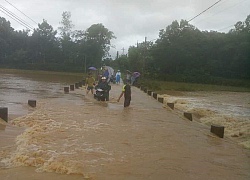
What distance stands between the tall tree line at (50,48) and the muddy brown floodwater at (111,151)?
2371 inches

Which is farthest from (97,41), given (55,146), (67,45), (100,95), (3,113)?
(55,146)

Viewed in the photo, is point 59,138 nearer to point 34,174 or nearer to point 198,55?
point 34,174

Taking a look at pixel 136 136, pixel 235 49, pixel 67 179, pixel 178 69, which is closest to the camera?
pixel 67 179

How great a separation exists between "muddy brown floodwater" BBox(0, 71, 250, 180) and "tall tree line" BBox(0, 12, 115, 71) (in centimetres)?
6022

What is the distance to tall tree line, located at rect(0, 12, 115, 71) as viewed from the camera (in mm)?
69750

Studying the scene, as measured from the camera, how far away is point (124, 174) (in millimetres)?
6059

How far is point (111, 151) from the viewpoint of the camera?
7.54 m

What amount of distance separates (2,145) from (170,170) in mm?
4133

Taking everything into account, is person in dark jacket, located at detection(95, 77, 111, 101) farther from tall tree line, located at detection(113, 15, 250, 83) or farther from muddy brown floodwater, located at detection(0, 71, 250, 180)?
tall tree line, located at detection(113, 15, 250, 83)

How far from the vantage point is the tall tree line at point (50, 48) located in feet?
229

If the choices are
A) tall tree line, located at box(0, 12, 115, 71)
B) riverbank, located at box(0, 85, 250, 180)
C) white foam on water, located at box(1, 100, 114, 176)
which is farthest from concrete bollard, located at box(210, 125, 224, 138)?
tall tree line, located at box(0, 12, 115, 71)

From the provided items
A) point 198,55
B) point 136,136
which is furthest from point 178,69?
point 136,136

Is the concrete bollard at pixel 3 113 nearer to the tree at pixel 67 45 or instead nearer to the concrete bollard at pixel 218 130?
the concrete bollard at pixel 218 130

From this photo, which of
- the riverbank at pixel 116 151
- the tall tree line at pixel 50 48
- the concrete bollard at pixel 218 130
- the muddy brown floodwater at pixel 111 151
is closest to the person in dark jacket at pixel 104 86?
the riverbank at pixel 116 151
